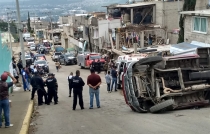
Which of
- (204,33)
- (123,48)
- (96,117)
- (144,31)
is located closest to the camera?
(96,117)

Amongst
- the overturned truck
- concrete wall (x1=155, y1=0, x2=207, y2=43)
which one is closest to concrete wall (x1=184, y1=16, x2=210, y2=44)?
the overturned truck

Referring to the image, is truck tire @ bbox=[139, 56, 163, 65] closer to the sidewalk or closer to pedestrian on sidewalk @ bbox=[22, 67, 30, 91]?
the sidewalk

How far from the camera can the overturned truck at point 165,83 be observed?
13062 mm

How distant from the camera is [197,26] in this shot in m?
30.8

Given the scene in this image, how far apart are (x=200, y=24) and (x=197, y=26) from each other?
787 millimetres

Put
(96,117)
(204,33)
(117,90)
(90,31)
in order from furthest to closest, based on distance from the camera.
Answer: (90,31)
(204,33)
(117,90)
(96,117)

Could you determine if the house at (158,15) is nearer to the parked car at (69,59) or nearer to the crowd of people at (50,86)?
the parked car at (69,59)

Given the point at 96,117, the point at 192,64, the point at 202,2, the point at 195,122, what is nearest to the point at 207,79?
the point at 192,64

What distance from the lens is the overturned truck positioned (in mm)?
13062

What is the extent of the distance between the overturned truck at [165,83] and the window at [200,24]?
53.3 feet

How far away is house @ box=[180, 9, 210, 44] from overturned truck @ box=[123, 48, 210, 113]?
15.1 metres

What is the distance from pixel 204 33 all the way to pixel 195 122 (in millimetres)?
20500

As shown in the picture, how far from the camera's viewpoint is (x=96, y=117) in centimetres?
1244

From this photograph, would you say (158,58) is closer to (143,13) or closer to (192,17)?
(192,17)
